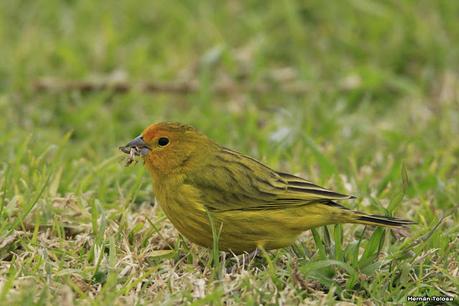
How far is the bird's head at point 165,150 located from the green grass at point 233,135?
1.14 feet

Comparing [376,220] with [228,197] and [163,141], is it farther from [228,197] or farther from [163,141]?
[163,141]

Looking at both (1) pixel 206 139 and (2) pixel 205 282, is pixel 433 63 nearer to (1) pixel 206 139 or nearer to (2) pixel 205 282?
(1) pixel 206 139

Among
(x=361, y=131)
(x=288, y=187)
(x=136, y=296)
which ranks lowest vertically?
(x=136, y=296)

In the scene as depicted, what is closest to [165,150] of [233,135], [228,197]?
[228,197]

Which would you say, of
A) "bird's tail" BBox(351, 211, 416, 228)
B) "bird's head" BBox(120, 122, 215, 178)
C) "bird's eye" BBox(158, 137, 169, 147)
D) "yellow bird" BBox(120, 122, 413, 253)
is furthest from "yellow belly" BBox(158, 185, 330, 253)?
"bird's eye" BBox(158, 137, 169, 147)

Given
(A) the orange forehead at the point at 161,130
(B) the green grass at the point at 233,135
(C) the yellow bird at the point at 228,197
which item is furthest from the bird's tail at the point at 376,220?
(A) the orange forehead at the point at 161,130

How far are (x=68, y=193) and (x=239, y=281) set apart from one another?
4.87 ft

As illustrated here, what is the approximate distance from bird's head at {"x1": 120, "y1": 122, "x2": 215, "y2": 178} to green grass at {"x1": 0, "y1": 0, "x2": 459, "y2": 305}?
347 mm

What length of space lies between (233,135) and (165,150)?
6.10 ft

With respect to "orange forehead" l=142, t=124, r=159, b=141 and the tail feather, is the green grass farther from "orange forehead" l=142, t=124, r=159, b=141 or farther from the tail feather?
"orange forehead" l=142, t=124, r=159, b=141

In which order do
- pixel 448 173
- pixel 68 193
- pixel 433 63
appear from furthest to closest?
pixel 433 63 < pixel 448 173 < pixel 68 193

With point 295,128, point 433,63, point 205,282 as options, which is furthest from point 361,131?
point 205,282

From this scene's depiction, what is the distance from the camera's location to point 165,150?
4.76 metres

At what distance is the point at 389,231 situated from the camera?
486cm
